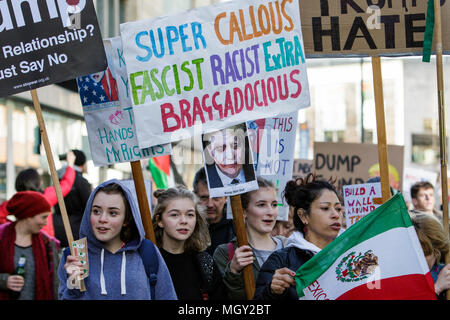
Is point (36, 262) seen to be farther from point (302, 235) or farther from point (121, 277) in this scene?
point (302, 235)

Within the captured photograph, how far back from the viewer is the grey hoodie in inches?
176

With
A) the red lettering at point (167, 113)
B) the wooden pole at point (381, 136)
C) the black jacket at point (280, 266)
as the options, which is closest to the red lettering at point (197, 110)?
the red lettering at point (167, 113)

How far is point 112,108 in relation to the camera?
5.61 m

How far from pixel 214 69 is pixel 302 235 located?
1226 mm

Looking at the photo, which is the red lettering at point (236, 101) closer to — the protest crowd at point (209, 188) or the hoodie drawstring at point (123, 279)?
the protest crowd at point (209, 188)

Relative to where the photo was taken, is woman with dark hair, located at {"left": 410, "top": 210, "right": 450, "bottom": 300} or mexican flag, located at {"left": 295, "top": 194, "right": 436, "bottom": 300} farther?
woman with dark hair, located at {"left": 410, "top": 210, "right": 450, "bottom": 300}

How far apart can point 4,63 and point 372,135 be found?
42559 millimetres

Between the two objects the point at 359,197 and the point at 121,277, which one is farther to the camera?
the point at 359,197

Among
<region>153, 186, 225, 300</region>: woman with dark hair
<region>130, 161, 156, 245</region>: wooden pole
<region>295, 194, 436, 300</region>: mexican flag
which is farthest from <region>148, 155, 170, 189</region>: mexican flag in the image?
<region>295, 194, 436, 300</region>: mexican flag

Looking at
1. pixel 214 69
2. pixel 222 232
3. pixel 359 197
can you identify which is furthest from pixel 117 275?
pixel 359 197

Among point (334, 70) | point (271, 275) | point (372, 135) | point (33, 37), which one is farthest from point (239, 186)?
point (334, 70)

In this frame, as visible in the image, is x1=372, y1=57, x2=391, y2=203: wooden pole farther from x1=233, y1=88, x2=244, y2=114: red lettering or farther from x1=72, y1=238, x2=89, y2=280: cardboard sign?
x1=72, y1=238, x2=89, y2=280: cardboard sign

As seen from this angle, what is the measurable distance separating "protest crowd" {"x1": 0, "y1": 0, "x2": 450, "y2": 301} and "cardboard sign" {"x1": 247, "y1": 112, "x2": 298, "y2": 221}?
0.44 metres
